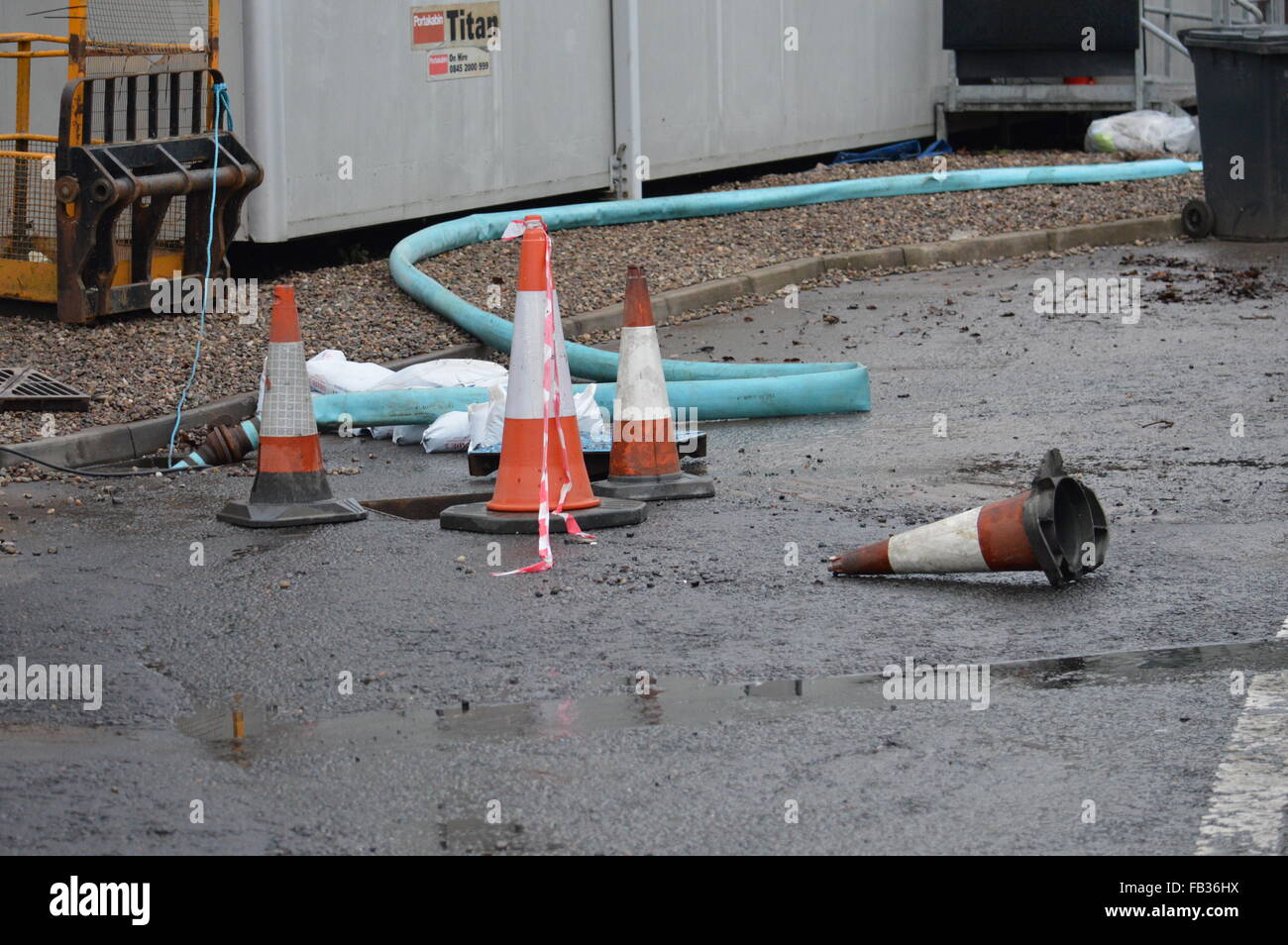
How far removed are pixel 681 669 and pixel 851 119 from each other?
14.2 meters

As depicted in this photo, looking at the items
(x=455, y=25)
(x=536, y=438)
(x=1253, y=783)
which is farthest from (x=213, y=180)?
(x=1253, y=783)

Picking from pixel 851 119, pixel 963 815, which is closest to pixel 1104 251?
pixel 851 119

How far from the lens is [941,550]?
581 cm

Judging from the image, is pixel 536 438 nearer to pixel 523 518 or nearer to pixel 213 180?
pixel 523 518

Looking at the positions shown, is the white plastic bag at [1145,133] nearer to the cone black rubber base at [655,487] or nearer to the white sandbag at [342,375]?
the white sandbag at [342,375]

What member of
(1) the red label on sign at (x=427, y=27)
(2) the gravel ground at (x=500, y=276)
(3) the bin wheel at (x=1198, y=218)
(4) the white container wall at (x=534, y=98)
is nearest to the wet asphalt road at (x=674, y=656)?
(2) the gravel ground at (x=500, y=276)

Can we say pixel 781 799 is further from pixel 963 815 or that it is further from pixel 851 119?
pixel 851 119

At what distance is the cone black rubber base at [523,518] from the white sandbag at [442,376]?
7.21 ft

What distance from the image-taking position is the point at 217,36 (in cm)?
1064

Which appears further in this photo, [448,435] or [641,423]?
[448,435]

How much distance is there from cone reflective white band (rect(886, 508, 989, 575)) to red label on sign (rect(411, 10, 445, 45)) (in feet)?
25.1

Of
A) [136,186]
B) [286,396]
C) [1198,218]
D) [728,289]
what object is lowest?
[728,289]

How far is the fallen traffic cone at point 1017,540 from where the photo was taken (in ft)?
18.6

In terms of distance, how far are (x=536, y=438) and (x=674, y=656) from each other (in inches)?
75.1
